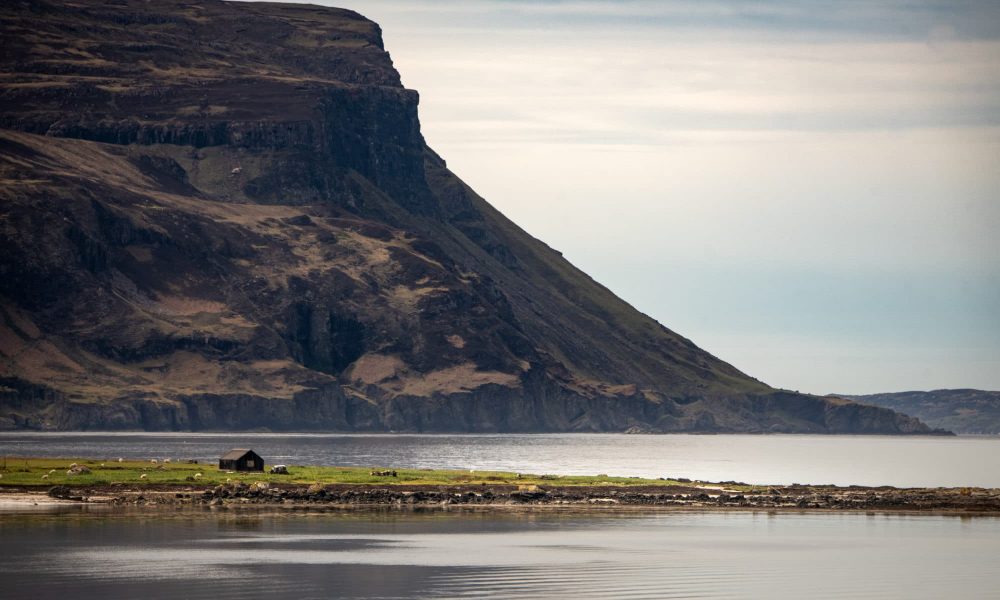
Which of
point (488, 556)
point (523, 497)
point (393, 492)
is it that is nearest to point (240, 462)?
point (393, 492)

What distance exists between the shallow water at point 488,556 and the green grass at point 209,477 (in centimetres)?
2199

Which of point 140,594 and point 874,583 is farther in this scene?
point 874,583

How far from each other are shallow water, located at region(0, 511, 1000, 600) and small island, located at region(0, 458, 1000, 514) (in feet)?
34.9

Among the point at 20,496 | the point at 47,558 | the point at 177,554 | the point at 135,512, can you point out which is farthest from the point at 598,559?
the point at 20,496

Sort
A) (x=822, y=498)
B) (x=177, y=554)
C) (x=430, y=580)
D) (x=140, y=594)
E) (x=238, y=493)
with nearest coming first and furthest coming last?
(x=140, y=594) → (x=430, y=580) → (x=177, y=554) → (x=238, y=493) → (x=822, y=498)

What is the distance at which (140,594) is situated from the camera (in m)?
96.8

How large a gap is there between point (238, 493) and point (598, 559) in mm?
53510

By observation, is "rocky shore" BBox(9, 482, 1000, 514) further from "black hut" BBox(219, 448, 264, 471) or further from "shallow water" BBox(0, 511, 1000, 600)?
"black hut" BBox(219, 448, 264, 471)

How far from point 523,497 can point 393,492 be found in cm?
1311

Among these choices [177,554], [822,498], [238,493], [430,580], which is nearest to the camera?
[430,580]

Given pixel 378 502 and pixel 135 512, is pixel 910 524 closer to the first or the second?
pixel 378 502

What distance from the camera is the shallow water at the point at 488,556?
10250cm

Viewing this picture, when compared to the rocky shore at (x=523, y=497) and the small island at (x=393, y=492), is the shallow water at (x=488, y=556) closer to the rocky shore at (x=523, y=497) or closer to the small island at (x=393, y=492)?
the rocky shore at (x=523, y=497)

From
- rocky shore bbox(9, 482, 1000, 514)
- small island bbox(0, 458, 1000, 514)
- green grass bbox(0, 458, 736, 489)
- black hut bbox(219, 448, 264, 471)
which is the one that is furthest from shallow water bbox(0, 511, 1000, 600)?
black hut bbox(219, 448, 264, 471)
